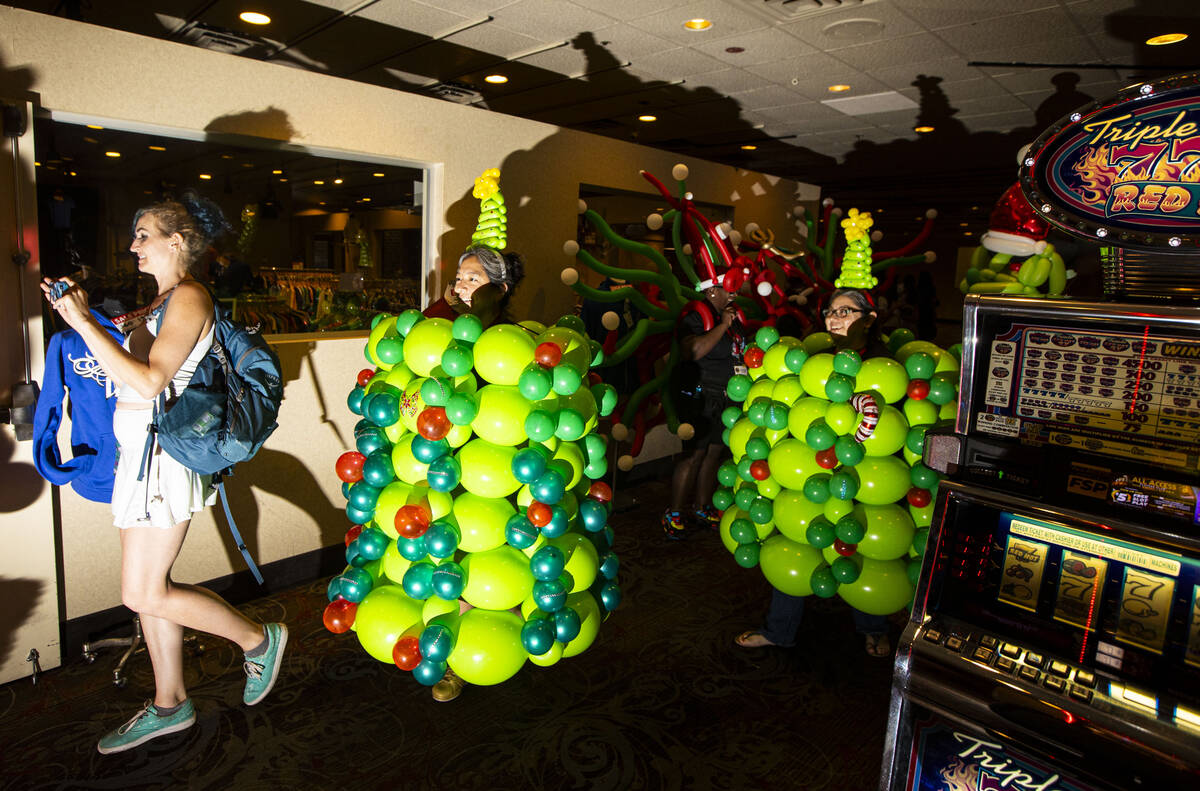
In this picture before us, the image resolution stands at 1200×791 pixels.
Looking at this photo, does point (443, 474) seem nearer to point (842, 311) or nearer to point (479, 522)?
point (479, 522)

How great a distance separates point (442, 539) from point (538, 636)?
0.38 meters

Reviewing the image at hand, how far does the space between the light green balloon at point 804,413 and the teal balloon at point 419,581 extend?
1.30m

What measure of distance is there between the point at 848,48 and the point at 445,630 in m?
4.03

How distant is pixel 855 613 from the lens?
2777 mm

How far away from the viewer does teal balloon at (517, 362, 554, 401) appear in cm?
184

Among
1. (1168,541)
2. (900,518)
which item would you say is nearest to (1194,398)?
(1168,541)

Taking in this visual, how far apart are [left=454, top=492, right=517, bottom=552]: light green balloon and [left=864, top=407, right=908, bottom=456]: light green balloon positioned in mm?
1227

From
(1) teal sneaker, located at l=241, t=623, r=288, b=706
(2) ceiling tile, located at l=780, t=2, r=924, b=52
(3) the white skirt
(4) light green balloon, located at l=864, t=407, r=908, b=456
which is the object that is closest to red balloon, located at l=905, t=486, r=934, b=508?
(4) light green balloon, located at l=864, t=407, r=908, b=456

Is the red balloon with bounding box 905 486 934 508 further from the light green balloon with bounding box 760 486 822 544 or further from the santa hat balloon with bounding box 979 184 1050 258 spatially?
the santa hat balloon with bounding box 979 184 1050 258

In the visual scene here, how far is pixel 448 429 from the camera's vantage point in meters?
1.92

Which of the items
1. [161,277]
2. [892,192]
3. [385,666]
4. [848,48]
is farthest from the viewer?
[892,192]

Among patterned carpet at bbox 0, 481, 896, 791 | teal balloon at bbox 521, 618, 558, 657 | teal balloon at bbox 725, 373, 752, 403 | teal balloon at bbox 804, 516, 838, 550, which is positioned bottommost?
patterned carpet at bbox 0, 481, 896, 791

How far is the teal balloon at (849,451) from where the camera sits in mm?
2268

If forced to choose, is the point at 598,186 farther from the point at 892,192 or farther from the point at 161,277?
the point at 892,192
